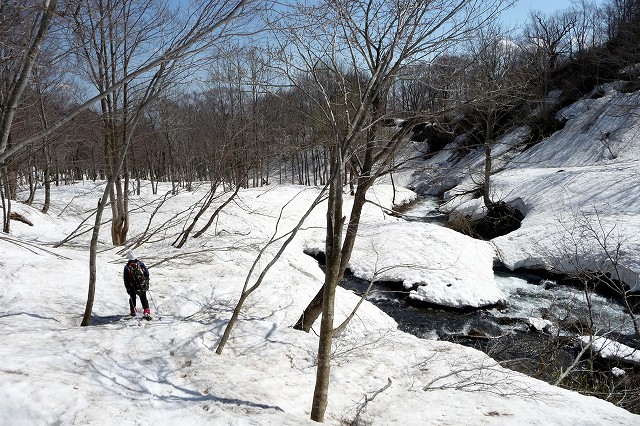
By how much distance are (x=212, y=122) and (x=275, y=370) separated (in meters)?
22.6

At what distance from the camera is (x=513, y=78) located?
540 cm

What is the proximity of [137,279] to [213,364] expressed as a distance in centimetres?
229

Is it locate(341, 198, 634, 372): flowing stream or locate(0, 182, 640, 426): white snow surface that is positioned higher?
locate(0, 182, 640, 426): white snow surface

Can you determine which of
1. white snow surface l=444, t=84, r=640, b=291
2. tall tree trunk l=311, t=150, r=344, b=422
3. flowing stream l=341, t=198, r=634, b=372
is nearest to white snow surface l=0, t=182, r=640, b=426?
tall tree trunk l=311, t=150, r=344, b=422

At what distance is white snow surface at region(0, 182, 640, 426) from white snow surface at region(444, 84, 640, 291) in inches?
157

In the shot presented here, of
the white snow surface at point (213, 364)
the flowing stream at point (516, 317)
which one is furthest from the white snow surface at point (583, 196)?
the white snow surface at point (213, 364)

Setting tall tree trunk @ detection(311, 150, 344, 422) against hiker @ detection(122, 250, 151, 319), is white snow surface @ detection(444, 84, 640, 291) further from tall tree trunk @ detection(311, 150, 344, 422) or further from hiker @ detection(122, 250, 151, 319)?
hiker @ detection(122, 250, 151, 319)

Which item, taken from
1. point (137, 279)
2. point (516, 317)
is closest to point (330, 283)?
point (137, 279)

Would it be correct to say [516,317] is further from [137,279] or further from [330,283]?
[137,279]

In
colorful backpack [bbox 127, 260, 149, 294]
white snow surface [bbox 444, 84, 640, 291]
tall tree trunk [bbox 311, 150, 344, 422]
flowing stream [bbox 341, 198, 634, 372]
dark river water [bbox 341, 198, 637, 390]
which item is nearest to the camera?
tall tree trunk [bbox 311, 150, 344, 422]

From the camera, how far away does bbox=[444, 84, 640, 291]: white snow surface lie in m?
12.7

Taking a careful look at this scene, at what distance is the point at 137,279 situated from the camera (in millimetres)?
Answer: 6746

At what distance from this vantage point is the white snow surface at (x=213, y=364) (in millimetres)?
3969

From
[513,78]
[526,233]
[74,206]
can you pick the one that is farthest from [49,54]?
[74,206]
